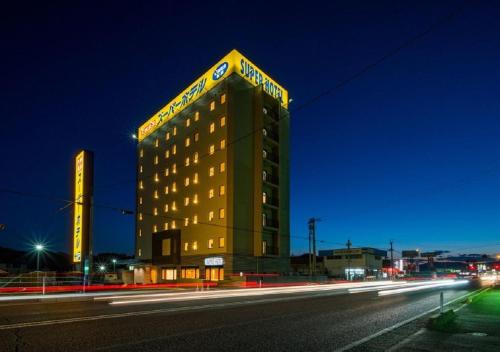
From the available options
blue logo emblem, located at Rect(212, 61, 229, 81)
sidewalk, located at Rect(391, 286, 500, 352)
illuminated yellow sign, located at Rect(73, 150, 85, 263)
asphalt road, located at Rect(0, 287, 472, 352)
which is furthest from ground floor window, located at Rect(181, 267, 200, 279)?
sidewalk, located at Rect(391, 286, 500, 352)

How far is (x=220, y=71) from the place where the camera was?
54.4m

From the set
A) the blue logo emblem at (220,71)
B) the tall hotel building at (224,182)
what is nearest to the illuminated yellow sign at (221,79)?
the blue logo emblem at (220,71)

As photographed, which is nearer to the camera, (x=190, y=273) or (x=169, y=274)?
(x=190, y=273)

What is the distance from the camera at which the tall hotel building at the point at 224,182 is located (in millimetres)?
50719

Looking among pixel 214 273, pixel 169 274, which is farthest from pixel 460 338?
pixel 169 274

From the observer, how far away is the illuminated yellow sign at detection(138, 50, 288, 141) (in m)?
53.2

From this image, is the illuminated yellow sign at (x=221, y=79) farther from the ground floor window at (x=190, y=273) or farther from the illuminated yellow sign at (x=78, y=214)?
the ground floor window at (x=190, y=273)

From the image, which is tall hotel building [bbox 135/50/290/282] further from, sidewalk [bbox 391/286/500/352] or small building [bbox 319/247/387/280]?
small building [bbox 319/247/387/280]

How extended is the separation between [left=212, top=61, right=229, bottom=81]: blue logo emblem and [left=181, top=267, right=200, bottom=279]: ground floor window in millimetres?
24801

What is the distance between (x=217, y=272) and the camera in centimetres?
5038

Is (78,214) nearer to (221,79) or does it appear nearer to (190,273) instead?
(190,273)

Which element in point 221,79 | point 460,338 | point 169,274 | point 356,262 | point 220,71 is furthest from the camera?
point 356,262

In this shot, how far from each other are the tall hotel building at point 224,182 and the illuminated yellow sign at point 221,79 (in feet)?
0.46

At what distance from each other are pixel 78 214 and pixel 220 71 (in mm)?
25143
